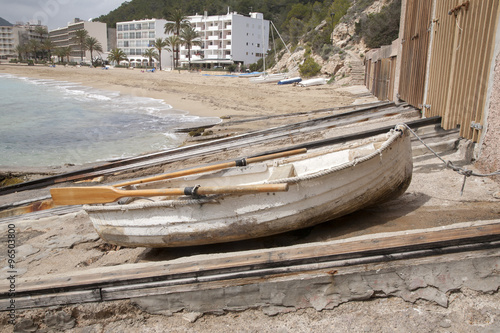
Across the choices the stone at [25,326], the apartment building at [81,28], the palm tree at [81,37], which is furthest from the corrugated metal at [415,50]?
the apartment building at [81,28]

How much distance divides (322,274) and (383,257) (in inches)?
21.5

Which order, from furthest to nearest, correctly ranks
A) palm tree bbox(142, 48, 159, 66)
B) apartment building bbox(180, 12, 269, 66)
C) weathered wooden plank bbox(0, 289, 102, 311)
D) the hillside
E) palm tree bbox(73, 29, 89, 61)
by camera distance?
palm tree bbox(73, 29, 89, 61)
palm tree bbox(142, 48, 159, 66)
apartment building bbox(180, 12, 269, 66)
the hillside
weathered wooden plank bbox(0, 289, 102, 311)

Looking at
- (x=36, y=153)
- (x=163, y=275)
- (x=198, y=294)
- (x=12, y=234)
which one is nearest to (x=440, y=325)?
(x=198, y=294)

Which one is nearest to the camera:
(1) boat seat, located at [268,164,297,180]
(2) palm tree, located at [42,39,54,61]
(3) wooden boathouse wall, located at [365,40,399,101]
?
(1) boat seat, located at [268,164,297,180]

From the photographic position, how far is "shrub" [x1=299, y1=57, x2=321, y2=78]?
3538cm

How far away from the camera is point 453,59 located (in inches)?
239

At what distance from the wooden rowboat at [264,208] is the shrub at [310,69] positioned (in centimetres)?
3251

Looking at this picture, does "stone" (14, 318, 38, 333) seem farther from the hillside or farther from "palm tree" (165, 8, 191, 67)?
"palm tree" (165, 8, 191, 67)

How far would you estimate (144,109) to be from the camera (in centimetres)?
2119

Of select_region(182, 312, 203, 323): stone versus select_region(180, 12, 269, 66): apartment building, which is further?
select_region(180, 12, 269, 66): apartment building

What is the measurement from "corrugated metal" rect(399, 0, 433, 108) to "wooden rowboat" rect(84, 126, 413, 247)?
4.63 metres

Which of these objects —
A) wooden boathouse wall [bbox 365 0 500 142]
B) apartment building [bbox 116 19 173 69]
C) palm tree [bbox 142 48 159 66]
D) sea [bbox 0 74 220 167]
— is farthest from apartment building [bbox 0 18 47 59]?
wooden boathouse wall [bbox 365 0 500 142]

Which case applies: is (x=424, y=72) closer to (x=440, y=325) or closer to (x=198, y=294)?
(x=440, y=325)

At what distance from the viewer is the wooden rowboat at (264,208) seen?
3777mm
